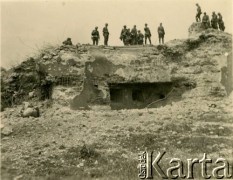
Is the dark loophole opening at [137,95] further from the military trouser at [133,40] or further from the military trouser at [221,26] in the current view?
the military trouser at [221,26]

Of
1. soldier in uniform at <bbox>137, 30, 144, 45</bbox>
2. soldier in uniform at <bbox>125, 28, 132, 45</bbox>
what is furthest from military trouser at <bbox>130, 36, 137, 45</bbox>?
soldier in uniform at <bbox>137, 30, 144, 45</bbox>

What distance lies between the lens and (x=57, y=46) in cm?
1745

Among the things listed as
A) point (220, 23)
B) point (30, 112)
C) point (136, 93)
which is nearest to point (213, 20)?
point (220, 23)

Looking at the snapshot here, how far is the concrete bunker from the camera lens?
58.6 feet

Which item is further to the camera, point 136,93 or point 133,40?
point 133,40

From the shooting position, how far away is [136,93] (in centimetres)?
1839

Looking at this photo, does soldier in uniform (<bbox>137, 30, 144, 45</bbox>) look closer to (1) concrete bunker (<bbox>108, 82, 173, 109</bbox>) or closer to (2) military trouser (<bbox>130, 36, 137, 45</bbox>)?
(2) military trouser (<bbox>130, 36, 137, 45</bbox>)

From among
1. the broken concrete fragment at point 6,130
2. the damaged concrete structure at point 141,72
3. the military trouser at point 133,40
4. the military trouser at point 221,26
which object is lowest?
the broken concrete fragment at point 6,130

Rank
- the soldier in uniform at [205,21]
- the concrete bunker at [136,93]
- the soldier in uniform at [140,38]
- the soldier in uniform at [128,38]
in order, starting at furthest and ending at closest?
the soldier in uniform at [140,38] → the soldier in uniform at [128,38] → the soldier in uniform at [205,21] → the concrete bunker at [136,93]

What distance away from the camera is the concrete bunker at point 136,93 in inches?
704

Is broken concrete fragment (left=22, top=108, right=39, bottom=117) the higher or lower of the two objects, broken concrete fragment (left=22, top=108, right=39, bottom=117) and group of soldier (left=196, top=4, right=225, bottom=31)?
the lower

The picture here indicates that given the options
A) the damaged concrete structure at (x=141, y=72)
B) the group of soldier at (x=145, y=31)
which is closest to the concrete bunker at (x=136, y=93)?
the damaged concrete structure at (x=141, y=72)

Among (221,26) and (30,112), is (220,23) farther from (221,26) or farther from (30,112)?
(30,112)

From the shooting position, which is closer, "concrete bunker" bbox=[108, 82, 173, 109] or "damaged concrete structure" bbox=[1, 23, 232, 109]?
"damaged concrete structure" bbox=[1, 23, 232, 109]
